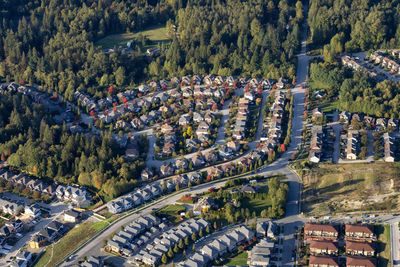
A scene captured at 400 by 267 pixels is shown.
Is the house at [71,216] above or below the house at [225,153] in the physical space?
below

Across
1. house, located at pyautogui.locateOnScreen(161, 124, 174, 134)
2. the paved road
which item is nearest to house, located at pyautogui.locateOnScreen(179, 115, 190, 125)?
house, located at pyautogui.locateOnScreen(161, 124, 174, 134)

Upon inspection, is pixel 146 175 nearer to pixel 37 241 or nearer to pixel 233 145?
pixel 233 145

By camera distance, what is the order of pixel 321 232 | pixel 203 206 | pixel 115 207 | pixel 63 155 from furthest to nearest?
pixel 63 155 → pixel 115 207 → pixel 203 206 → pixel 321 232

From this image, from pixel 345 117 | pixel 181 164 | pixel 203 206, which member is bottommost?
pixel 203 206

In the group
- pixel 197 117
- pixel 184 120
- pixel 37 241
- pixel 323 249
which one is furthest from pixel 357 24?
pixel 37 241

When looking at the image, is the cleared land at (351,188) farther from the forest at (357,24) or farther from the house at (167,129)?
the forest at (357,24)

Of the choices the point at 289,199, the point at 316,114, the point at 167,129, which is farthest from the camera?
the point at 167,129

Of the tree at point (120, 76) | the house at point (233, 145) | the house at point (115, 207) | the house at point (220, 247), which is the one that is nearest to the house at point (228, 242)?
the house at point (220, 247)
